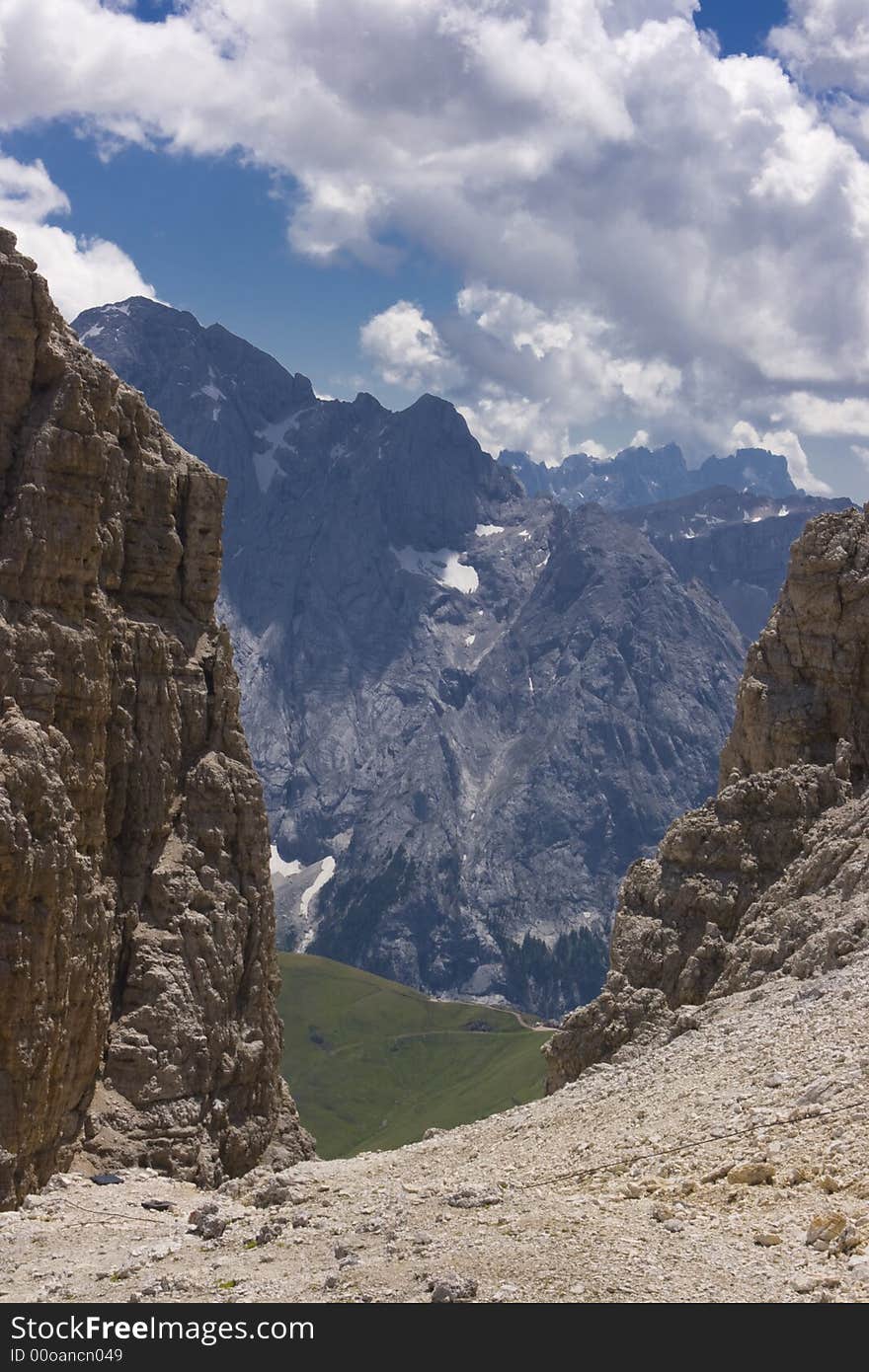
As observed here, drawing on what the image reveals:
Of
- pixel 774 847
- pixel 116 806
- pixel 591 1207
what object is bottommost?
pixel 591 1207

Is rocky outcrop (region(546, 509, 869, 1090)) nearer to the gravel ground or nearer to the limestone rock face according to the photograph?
the gravel ground

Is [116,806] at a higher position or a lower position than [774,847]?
higher

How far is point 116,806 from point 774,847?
26048 mm

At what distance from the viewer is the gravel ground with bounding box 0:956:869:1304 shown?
2352 cm

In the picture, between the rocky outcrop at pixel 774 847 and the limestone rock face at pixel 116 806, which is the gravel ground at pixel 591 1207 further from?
the limestone rock face at pixel 116 806

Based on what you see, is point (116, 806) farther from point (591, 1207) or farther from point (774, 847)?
point (591, 1207)

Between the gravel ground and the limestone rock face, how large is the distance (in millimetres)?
7726

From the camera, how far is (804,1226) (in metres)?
25.0

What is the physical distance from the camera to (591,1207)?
91.9ft

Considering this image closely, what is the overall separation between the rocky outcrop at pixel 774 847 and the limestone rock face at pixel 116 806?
609 inches

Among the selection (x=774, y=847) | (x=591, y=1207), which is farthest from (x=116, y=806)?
(x=591, y=1207)

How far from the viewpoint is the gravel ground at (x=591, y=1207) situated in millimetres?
23516

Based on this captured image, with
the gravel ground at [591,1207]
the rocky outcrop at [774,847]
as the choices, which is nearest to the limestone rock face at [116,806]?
the gravel ground at [591,1207]
